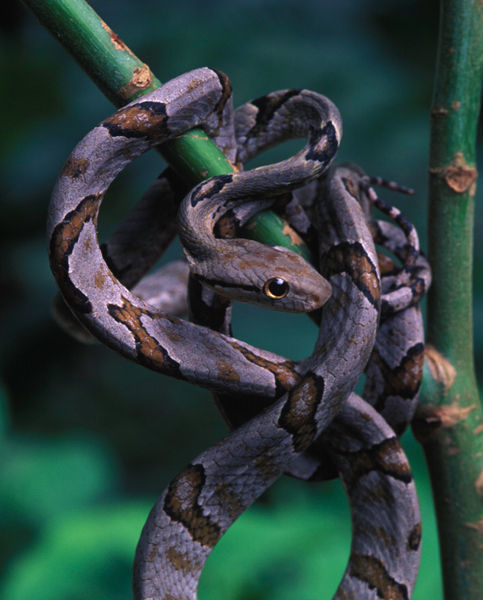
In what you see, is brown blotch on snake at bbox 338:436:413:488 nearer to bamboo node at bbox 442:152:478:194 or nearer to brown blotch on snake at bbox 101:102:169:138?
A: bamboo node at bbox 442:152:478:194

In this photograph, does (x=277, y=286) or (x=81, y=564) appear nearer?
A: (x=277, y=286)

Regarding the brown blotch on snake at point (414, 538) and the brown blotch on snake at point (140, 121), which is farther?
the brown blotch on snake at point (414, 538)

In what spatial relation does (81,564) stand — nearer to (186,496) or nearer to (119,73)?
(186,496)

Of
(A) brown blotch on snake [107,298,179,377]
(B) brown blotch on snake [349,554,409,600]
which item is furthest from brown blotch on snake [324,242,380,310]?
(B) brown blotch on snake [349,554,409,600]

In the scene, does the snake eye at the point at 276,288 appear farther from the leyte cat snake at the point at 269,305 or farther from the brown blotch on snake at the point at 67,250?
the brown blotch on snake at the point at 67,250

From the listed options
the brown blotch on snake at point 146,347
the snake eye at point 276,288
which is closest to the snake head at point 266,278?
the snake eye at point 276,288

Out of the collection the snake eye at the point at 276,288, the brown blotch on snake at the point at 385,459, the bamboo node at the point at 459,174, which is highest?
the snake eye at the point at 276,288

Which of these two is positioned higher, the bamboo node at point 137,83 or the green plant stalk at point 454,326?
the bamboo node at point 137,83

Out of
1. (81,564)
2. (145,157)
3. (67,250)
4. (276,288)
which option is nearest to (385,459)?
(276,288)
